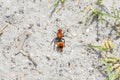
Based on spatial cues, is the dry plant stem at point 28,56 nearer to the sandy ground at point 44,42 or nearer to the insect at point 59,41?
the sandy ground at point 44,42

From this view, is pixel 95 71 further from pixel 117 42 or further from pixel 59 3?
pixel 59 3

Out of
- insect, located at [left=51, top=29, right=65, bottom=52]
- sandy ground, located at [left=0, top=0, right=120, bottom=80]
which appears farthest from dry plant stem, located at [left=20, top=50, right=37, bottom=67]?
insect, located at [left=51, top=29, right=65, bottom=52]

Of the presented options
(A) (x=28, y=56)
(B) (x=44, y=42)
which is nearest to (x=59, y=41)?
(B) (x=44, y=42)

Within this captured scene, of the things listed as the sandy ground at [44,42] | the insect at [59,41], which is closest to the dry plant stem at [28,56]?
the sandy ground at [44,42]

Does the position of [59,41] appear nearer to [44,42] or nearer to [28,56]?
[44,42]

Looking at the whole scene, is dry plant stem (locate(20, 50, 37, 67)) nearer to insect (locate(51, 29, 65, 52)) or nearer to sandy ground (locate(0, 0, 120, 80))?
sandy ground (locate(0, 0, 120, 80))

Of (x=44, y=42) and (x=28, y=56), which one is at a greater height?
(x=44, y=42)
